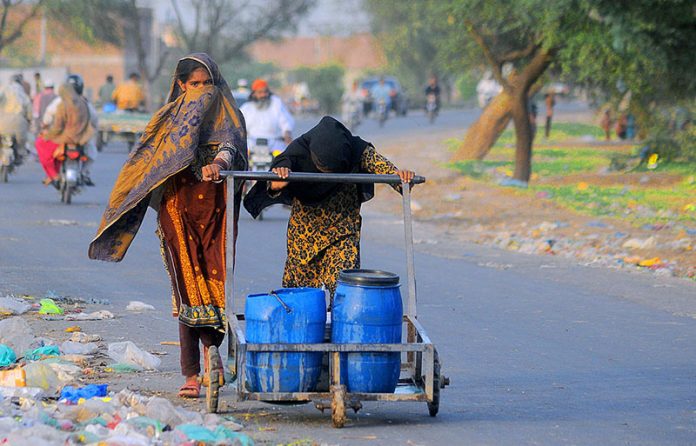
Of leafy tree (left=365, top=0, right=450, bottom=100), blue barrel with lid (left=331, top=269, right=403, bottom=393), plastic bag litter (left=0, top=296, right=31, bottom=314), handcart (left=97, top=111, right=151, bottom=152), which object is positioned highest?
leafy tree (left=365, top=0, right=450, bottom=100)

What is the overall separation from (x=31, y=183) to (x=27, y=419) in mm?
18614

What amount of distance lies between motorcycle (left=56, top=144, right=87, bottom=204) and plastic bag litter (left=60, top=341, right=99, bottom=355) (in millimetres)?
10704

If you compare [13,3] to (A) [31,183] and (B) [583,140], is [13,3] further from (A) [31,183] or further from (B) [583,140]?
(A) [31,183]

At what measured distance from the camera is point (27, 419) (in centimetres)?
570

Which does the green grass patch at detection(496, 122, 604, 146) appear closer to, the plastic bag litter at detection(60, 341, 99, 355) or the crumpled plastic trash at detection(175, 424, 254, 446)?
the plastic bag litter at detection(60, 341, 99, 355)

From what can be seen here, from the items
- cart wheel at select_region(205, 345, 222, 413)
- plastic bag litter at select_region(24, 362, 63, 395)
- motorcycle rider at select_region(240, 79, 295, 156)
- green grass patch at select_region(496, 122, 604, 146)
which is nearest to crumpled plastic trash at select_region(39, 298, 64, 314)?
plastic bag litter at select_region(24, 362, 63, 395)

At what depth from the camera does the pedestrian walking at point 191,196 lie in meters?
6.82

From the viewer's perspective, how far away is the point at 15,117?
23.1 metres

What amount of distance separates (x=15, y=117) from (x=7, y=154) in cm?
74

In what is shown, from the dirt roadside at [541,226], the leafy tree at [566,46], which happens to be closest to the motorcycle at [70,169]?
the dirt roadside at [541,226]

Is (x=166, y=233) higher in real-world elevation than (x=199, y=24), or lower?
lower

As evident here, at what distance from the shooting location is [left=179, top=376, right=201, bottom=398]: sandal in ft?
22.4

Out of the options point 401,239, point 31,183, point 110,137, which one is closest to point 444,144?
point 110,137

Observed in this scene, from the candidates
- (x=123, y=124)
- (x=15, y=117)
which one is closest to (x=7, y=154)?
(x=15, y=117)
